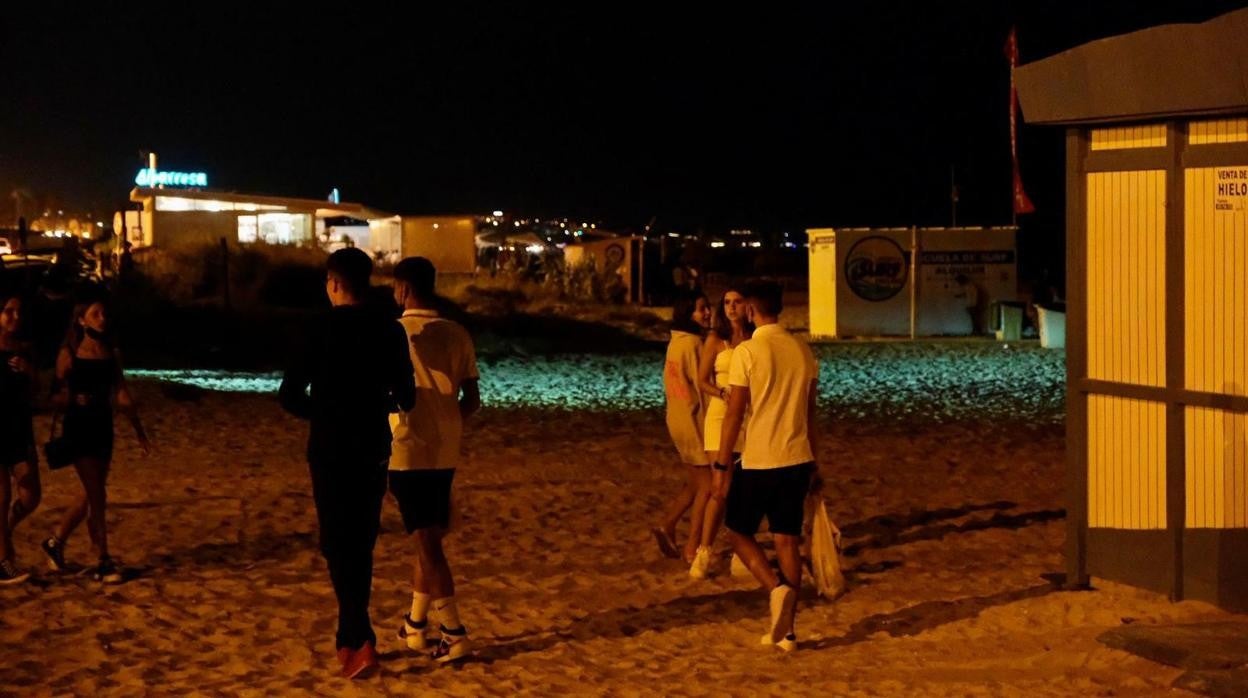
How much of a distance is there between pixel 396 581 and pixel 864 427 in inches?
324

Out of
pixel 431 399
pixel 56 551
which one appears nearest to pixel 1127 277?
pixel 431 399

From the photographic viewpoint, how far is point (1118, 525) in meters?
8.08

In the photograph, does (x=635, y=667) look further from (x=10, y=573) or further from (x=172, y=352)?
(x=172, y=352)

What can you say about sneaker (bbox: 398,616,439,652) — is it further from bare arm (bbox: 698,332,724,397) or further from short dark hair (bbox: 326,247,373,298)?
bare arm (bbox: 698,332,724,397)

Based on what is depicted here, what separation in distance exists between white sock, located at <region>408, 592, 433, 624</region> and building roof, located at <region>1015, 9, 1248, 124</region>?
386 centimetres

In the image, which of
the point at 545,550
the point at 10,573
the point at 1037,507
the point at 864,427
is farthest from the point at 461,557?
the point at 864,427

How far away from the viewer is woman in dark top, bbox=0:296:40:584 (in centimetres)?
859

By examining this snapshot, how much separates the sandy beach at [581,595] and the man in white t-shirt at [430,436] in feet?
1.12

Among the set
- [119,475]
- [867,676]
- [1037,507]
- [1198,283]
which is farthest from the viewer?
[119,475]

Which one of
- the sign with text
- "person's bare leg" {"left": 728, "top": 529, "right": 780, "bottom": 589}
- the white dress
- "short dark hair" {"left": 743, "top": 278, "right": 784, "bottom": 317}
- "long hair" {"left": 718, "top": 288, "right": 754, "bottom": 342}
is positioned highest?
the sign with text

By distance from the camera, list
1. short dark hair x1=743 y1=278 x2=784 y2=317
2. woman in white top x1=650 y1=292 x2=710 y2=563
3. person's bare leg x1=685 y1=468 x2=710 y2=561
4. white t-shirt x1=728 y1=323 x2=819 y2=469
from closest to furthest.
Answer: white t-shirt x1=728 y1=323 x2=819 y2=469 < short dark hair x1=743 y1=278 x2=784 y2=317 < woman in white top x1=650 y1=292 x2=710 y2=563 < person's bare leg x1=685 y1=468 x2=710 y2=561

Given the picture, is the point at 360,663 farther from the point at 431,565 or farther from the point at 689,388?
the point at 689,388

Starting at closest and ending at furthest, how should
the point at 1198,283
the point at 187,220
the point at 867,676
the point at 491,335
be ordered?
the point at 867,676 < the point at 1198,283 < the point at 491,335 < the point at 187,220

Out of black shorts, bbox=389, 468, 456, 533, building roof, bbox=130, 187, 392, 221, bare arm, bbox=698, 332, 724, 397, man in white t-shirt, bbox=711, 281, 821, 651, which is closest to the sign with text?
man in white t-shirt, bbox=711, 281, 821, 651
